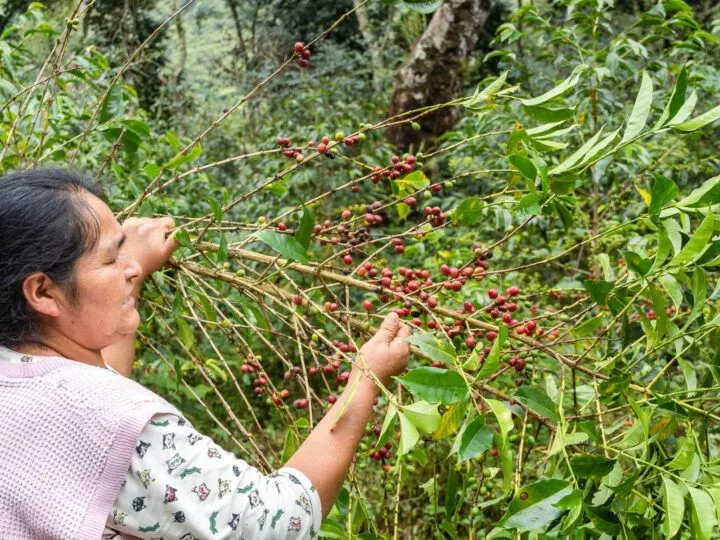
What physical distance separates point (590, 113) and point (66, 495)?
9.06 feet

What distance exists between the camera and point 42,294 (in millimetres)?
1066

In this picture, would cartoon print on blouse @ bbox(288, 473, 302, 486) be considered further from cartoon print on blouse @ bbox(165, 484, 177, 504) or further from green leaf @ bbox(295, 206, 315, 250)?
green leaf @ bbox(295, 206, 315, 250)

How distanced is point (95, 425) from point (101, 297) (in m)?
0.21

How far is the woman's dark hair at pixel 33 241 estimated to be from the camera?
1.05 meters

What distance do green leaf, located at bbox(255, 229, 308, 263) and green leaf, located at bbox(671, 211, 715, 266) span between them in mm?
567

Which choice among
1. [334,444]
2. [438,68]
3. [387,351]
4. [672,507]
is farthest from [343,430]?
[438,68]

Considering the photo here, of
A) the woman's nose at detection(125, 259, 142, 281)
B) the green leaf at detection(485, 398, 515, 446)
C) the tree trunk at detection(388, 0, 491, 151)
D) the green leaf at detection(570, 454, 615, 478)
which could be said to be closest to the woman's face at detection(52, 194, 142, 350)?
the woman's nose at detection(125, 259, 142, 281)

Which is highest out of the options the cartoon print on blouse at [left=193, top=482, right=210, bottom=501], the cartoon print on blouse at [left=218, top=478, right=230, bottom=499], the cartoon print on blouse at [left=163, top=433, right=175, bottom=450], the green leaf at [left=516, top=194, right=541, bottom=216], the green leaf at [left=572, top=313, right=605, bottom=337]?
the cartoon print on blouse at [left=163, top=433, right=175, bottom=450]

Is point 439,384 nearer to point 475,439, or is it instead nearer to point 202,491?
point 475,439

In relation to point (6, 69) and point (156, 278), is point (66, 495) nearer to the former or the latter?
point (156, 278)

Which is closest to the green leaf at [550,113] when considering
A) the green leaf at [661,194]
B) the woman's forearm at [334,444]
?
the green leaf at [661,194]

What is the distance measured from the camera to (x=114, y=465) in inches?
37.7

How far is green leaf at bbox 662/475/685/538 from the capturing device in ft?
3.30

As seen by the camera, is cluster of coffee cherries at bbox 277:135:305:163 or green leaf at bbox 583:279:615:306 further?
cluster of coffee cherries at bbox 277:135:305:163
